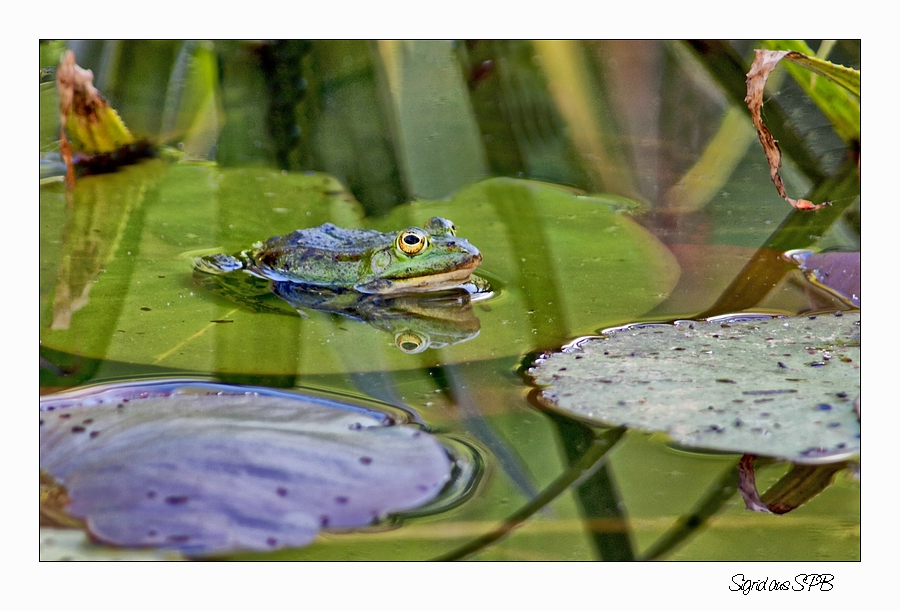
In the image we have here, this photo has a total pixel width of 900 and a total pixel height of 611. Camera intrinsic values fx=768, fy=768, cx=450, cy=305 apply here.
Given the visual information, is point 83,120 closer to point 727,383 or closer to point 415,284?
point 415,284

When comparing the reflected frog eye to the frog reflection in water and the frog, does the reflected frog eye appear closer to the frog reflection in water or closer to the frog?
the frog reflection in water

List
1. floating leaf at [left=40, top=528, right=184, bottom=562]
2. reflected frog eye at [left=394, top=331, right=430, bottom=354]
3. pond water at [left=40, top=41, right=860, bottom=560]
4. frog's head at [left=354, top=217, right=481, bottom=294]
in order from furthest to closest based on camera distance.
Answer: frog's head at [left=354, top=217, right=481, bottom=294], reflected frog eye at [left=394, top=331, right=430, bottom=354], pond water at [left=40, top=41, right=860, bottom=560], floating leaf at [left=40, top=528, right=184, bottom=562]

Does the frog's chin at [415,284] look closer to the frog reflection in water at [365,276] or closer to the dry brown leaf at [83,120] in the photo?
the frog reflection in water at [365,276]

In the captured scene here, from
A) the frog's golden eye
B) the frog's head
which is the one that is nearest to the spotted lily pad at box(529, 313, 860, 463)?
the frog's head

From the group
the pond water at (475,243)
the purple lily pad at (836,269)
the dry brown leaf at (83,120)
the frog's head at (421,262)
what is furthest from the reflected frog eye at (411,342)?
the dry brown leaf at (83,120)

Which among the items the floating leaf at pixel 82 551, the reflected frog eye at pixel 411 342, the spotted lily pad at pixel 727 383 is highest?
the spotted lily pad at pixel 727 383

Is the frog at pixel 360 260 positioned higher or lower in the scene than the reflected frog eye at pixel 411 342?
higher

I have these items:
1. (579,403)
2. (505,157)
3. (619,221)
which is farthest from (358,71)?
(579,403)

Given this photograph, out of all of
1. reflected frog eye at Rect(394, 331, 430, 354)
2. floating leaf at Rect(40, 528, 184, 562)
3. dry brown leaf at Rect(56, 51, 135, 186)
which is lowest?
floating leaf at Rect(40, 528, 184, 562)

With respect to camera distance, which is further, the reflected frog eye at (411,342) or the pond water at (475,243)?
the reflected frog eye at (411,342)
